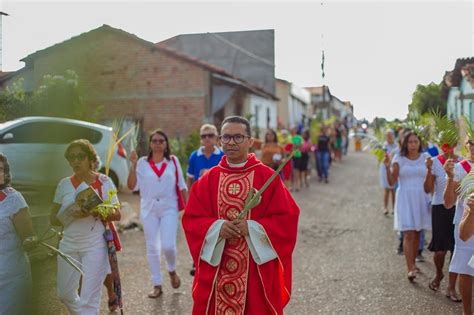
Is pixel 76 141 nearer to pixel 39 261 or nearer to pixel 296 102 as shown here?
pixel 39 261

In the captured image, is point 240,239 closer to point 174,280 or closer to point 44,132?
point 44,132

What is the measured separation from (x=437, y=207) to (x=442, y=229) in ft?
0.90

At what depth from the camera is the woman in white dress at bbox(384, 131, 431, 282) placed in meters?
7.77

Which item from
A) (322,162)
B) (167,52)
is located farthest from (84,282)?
(167,52)

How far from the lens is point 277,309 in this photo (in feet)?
14.3

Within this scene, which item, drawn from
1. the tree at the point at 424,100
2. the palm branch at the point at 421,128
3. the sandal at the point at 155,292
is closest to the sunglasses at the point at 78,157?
the sandal at the point at 155,292

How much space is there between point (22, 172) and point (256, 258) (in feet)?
5.40

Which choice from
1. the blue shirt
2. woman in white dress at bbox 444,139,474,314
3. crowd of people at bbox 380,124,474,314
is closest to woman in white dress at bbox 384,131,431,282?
crowd of people at bbox 380,124,474,314

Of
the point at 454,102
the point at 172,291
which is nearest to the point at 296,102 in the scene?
the point at 454,102

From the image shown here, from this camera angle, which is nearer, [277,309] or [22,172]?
[22,172]

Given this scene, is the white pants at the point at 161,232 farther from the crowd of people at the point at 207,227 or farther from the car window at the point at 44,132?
the car window at the point at 44,132

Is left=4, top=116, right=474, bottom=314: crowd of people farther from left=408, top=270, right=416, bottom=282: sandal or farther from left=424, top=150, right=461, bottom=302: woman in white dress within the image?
left=408, top=270, right=416, bottom=282: sandal

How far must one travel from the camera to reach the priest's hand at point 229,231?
4.31 metres

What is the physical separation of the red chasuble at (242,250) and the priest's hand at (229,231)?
0.42ft
